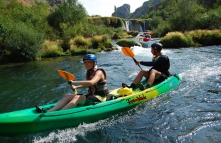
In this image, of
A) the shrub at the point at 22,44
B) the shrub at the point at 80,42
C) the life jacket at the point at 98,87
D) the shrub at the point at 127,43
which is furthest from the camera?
the shrub at the point at 127,43

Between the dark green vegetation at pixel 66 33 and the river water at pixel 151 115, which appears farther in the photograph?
the dark green vegetation at pixel 66 33

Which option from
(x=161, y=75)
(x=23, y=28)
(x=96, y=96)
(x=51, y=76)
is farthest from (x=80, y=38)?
(x=96, y=96)

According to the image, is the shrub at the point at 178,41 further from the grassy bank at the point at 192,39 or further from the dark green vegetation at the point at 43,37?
the dark green vegetation at the point at 43,37

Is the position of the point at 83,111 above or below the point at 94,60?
below

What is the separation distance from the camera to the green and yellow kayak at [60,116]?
4.21m

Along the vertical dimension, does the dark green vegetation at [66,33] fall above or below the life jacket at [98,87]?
above

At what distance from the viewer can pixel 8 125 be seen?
415cm

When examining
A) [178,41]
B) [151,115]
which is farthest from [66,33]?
[151,115]

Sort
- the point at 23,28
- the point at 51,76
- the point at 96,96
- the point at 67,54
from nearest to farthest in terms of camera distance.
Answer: the point at 96,96
the point at 51,76
the point at 23,28
the point at 67,54

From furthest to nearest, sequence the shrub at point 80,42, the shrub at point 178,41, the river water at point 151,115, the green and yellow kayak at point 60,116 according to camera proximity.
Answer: the shrub at point 80,42
the shrub at point 178,41
the river water at point 151,115
the green and yellow kayak at point 60,116

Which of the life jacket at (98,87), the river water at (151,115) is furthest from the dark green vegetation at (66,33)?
the life jacket at (98,87)

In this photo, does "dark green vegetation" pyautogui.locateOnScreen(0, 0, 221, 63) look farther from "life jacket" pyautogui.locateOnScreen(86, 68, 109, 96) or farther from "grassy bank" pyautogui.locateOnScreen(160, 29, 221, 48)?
"life jacket" pyautogui.locateOnScreen(86, 68, 109, 96)

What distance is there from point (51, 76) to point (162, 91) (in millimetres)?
6108

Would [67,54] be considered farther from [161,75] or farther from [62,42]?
[161,75]
